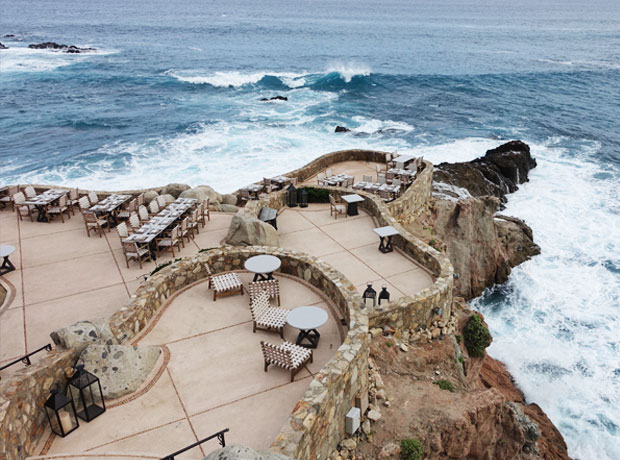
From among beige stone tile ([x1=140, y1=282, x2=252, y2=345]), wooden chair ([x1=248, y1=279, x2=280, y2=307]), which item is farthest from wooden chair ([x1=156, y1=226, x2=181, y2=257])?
wooden chair ([x1=248, y1=279, x2=280, y2=307])

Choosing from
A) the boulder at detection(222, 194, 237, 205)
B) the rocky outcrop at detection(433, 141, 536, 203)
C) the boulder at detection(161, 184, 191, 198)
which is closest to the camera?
the boulder at detection(161, 184, 191, 198)

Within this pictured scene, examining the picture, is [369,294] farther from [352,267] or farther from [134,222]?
[134,222]

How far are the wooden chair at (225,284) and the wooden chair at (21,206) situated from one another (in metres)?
9.89

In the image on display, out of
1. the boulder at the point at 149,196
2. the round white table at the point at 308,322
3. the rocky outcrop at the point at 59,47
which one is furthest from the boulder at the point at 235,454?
the rocky outcrop at the point at 59,47

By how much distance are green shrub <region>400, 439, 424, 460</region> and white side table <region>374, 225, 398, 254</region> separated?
7.40 meters

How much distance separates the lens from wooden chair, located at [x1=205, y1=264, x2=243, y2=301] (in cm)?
1255

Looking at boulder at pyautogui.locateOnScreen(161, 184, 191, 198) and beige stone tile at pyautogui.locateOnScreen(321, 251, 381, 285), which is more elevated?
boulder at pyautogui.locateOnScreen(161, 184, 191, 198)

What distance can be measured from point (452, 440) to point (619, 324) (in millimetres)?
15797

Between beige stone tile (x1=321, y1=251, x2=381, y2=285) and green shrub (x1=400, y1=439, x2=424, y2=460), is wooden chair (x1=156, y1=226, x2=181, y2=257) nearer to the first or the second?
beige stone tile (x1=321, y1=251, x2=381, y2=285)

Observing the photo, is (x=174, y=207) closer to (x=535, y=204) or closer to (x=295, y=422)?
(x=295, y=422)

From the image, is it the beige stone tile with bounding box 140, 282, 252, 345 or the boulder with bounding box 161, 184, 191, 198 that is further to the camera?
the boulder with bounding box 161, 184, 191, 198

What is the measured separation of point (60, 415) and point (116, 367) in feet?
4.54

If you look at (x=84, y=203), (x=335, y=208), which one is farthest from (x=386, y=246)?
(x=84, y=203)

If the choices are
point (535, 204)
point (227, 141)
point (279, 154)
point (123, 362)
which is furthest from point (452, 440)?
point (227, 141)
